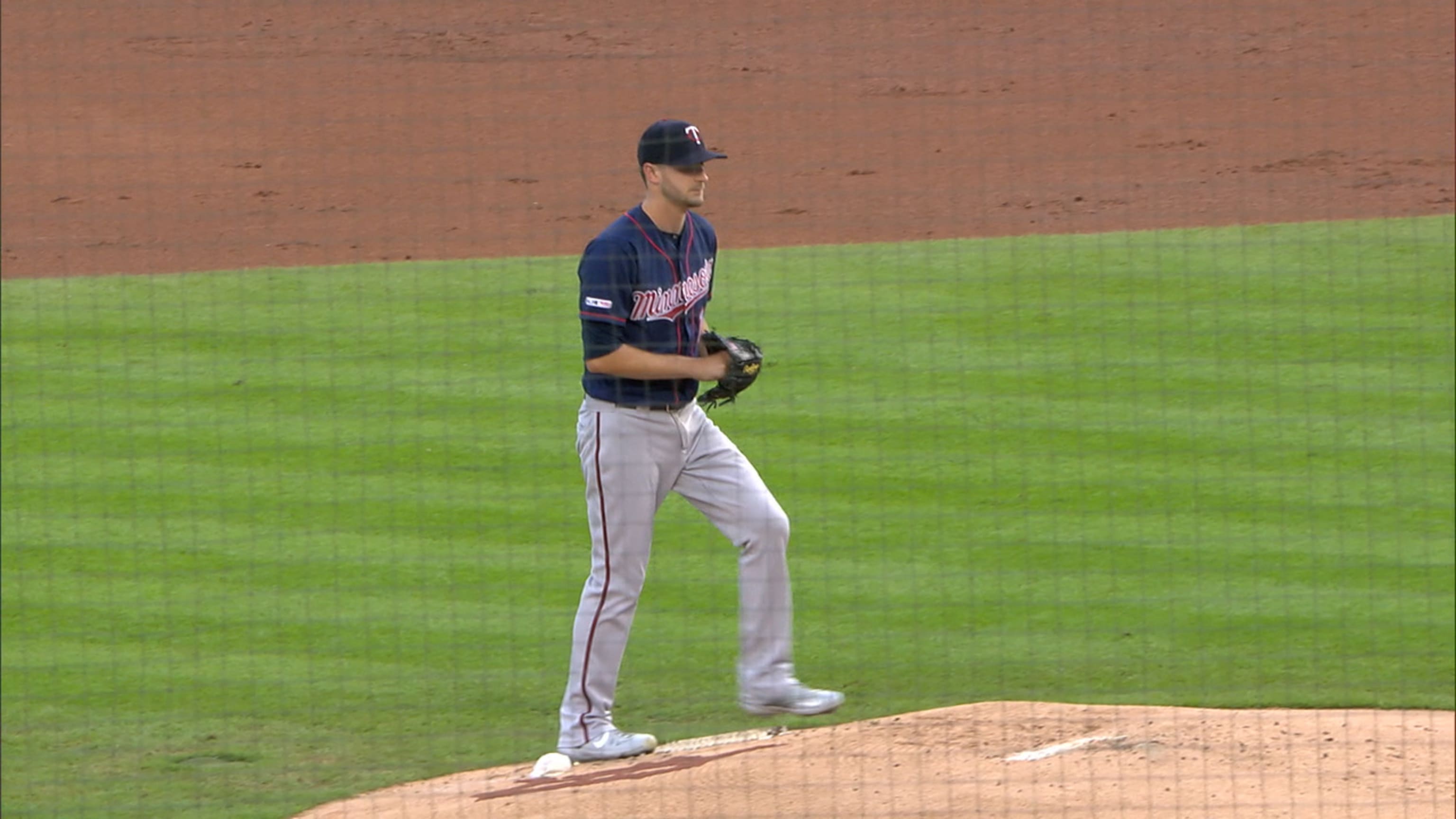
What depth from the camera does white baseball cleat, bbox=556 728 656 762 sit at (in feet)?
13.7

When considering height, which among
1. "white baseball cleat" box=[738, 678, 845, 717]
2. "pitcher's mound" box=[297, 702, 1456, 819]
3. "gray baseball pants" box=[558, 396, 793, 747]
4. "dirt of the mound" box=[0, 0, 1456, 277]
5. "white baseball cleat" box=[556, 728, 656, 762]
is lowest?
"pitcher's mound" box=[297, 702, 1456, 819]

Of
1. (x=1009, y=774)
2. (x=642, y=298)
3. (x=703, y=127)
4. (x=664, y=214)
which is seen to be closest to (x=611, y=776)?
(x=1009, y=774)

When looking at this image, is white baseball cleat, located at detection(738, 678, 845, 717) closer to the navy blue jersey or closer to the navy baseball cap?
the navy blue jersey

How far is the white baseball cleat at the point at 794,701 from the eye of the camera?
4.25 m

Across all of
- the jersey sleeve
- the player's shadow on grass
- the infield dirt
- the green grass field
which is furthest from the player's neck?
the infield dirt

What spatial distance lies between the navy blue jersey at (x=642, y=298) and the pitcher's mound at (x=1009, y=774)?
3.06 feet

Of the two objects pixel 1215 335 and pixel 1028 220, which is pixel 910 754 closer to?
pixel 1215 335

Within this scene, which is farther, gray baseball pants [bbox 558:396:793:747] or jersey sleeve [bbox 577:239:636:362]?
gray baseball pants [bbox 558:396:793:747]

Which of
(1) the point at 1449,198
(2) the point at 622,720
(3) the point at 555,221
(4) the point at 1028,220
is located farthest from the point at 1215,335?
(2) the point at 622,720

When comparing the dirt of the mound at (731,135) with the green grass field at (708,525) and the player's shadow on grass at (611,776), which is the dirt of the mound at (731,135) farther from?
the player's shadow on grass at (611,776)

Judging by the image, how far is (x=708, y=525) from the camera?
21.9 feet

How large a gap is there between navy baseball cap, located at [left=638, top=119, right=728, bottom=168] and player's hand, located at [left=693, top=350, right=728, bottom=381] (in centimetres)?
46

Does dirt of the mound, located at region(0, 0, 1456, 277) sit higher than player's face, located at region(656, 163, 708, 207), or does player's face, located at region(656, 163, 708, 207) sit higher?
dirt of the mound, located at region(0, 0, 1456, 277)

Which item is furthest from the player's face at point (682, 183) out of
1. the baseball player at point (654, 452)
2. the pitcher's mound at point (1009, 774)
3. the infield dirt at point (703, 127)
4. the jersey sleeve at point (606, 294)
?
the infield dirt at point (703, 127)
